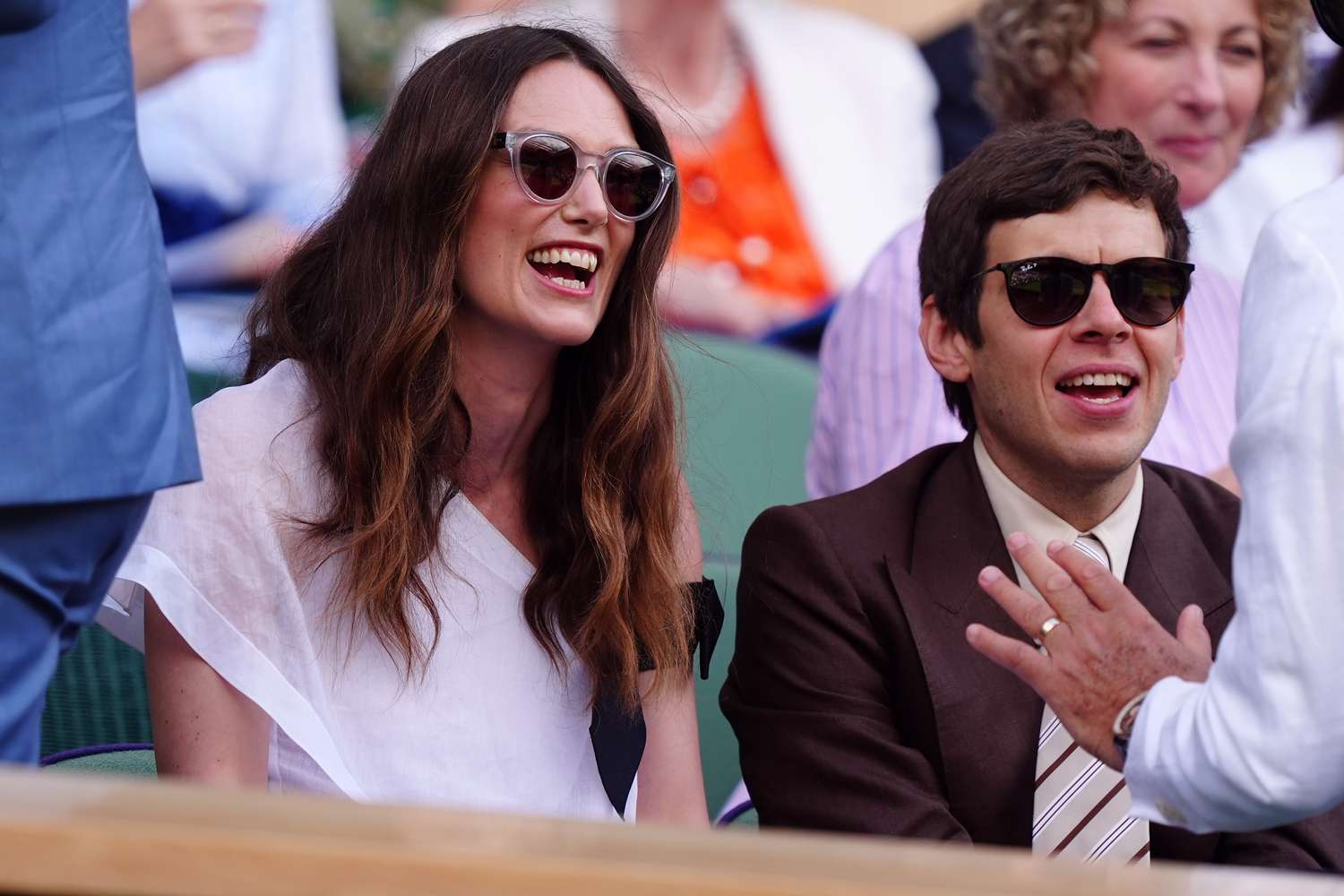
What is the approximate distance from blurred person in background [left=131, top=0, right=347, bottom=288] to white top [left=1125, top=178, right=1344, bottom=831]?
9.20 ft

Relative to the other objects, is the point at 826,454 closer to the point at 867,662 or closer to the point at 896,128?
the point at 867,662

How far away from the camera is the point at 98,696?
117 inches

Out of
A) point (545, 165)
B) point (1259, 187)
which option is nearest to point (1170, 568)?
point (545, 165)

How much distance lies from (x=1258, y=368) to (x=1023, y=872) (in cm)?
57

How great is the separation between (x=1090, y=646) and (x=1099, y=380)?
67 centimetres

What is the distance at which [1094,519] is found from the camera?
223 centimetres

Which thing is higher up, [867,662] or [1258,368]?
[1258,368]

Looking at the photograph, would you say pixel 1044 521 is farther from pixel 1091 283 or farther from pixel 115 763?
pixel 115 763

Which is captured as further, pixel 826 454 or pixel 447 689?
pixel 826 454

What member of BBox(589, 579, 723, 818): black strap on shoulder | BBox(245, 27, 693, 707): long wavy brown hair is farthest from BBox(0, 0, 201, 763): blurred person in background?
BBox(589, 579, 723, 818): black strap on shoulder

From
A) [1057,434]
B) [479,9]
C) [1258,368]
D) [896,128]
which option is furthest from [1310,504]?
[896,128]

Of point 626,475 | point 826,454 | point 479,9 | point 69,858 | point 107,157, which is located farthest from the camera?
point 479,9

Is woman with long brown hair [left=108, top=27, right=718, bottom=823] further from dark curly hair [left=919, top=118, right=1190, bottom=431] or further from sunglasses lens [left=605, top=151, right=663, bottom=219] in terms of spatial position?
dark curly hair [left=919, top=118, right=1190, bottom=431]

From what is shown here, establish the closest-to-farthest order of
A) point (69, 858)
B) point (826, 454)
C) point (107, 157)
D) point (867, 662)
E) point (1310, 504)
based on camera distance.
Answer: point (69, 858), point (1310, 504), point (107, 157), point (867, 662), point (826, 454)
